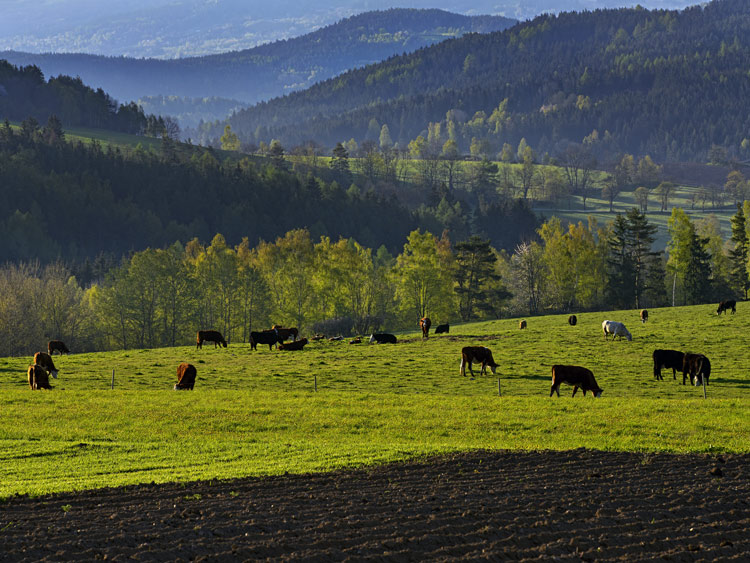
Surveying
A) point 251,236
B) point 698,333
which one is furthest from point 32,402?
point 251,236

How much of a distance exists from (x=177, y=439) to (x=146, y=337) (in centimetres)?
7229

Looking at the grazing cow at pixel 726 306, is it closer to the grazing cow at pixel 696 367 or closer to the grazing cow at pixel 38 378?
the grazing cow at pixel 696 367

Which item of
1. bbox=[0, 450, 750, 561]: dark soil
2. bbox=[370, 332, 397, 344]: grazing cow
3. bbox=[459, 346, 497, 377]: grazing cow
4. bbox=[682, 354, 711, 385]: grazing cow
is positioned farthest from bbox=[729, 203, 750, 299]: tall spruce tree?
bbox=[0, 450, 750, 561]: dark soil

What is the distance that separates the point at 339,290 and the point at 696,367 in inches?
2566

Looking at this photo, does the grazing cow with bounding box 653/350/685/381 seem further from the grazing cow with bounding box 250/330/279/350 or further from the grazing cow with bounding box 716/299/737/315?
the grazing cow with bounding box 250/330/279/350

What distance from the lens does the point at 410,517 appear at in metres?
14.2

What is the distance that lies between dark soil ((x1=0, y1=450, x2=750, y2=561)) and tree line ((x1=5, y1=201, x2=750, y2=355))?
219 feet

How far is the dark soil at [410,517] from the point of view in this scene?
12.5 meters

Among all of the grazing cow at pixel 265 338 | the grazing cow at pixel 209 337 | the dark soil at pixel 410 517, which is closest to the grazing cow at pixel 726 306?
A: the grazing cow at pixel 265 338

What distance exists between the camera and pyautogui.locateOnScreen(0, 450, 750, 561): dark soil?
1255 centimetres

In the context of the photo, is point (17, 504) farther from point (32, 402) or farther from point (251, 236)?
point (251, 236)

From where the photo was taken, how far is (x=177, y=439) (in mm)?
24281

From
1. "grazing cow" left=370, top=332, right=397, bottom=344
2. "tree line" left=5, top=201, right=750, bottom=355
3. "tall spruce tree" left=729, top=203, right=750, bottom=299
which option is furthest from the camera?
"tall spruce tree" left=729, top=203, right=750, bottom=299

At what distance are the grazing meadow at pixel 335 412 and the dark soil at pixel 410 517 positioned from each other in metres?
2.03
